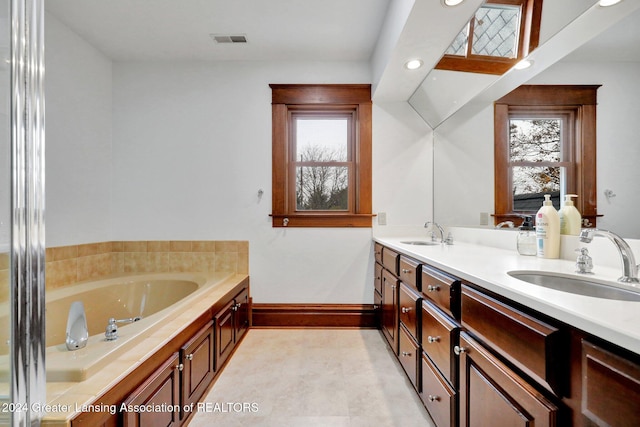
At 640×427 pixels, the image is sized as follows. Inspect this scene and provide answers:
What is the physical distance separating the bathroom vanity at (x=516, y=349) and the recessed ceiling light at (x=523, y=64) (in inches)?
39.7

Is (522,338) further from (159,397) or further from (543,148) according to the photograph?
(159,397)

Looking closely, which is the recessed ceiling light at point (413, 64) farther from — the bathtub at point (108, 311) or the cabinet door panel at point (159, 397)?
the cabinet door panel at point (159, 397)

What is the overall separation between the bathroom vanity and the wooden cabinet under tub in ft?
→ 3.85

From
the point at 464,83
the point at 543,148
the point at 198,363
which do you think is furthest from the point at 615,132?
the point at 198,363

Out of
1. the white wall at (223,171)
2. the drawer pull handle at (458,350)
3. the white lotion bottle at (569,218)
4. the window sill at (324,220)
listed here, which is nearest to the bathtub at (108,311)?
the white wall at (223,171)

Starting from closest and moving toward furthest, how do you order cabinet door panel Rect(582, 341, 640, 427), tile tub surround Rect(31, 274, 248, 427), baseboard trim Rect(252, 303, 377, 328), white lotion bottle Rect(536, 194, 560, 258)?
cabinet door panel Rect(582, 341, 640, 427) < tile tub surround Rect(31, 274, 248, 427) < white lotion bottle Rect(536, 194, 560, 258) < baseboard trim Rect(252, 303, 377, 328)

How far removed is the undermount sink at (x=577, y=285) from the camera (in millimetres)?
879

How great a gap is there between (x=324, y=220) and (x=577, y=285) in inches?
77.4

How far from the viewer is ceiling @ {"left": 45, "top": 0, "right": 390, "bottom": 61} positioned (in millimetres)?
2096

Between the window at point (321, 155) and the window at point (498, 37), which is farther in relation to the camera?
the window at point (321, 155)

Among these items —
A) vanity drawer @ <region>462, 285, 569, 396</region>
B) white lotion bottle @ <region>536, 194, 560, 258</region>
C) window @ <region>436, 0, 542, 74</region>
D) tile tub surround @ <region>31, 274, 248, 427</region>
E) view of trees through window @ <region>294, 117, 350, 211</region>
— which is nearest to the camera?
vanity drawer @ <region>462, 285, 569, 396</region>

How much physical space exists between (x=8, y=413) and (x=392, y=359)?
1979 millimetres

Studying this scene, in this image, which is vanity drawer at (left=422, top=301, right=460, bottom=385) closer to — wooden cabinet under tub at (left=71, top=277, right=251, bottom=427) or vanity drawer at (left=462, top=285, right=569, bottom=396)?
vanity drawer at (left=462, top=285, right=569, bottom=396)

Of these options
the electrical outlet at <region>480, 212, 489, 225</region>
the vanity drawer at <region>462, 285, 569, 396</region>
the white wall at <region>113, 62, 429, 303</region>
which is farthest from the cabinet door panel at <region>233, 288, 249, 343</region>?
the electrical outlet at <region>480, 212, 489, 225</region>
